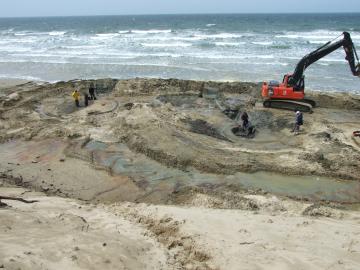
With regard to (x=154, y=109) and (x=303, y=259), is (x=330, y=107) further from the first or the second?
(x=303, y=259)

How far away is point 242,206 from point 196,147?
4301mm

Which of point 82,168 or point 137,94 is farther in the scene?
point 137,94

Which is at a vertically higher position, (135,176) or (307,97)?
(307,97)

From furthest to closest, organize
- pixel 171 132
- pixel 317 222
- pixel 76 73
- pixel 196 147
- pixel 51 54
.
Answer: pixel 51 54, pixel 76 73, pixel 171 132, pixel 196 147, pixel 317 222

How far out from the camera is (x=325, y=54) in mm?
20047

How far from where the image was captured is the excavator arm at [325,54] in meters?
18.8

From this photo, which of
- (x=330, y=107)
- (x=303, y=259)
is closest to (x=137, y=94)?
(x=330, y=107)

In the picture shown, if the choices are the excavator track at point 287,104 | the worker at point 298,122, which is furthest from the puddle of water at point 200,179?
the excavator track at point 287,104

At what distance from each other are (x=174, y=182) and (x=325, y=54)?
1101 centimetres

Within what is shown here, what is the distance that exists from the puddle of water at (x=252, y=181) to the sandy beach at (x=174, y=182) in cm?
3

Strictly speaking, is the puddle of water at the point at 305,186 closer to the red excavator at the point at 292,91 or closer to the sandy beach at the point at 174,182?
the sandy beach at the point at 174,182

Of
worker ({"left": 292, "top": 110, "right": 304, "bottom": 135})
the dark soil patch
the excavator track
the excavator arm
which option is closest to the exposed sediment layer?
Answer: the dark soil patch

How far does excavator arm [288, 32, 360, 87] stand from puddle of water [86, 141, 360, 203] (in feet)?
25.1

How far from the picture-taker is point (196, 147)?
50.7 feet
